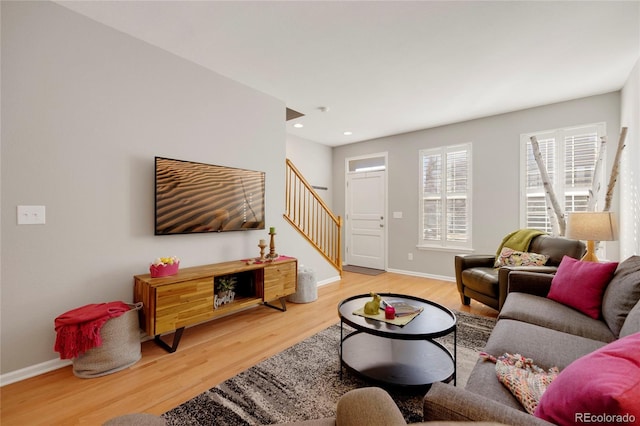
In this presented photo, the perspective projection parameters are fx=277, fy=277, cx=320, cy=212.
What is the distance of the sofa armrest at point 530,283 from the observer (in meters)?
2.22

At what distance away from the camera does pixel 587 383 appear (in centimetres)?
72

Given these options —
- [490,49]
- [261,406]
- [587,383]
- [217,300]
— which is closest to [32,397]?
[217,300]

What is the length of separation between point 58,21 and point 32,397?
2.62 metres

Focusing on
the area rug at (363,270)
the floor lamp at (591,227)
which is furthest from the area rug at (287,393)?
the area rug at (363,270)

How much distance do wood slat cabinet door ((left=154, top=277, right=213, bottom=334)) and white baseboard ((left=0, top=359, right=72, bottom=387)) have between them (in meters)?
0.70

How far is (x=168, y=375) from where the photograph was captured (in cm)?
198

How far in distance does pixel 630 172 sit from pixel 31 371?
18.2 feet

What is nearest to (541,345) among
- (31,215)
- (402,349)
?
(402,349)

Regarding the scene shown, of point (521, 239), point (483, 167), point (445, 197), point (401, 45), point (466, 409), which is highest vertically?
point (401, 45)

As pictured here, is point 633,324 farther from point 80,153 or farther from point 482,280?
point 80,153

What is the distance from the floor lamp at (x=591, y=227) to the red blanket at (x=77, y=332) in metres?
3.99

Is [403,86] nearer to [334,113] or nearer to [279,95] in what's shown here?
[334,113]

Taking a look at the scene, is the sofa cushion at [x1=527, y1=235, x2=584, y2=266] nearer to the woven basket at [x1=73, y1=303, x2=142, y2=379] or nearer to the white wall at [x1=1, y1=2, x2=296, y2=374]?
the white wall at [x1=1, y1=2, x2=296, y2=374]

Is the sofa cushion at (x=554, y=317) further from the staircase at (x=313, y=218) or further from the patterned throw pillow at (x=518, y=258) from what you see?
the staircase at (x=313, y=218)
